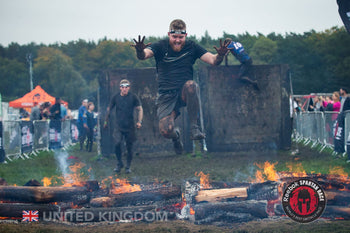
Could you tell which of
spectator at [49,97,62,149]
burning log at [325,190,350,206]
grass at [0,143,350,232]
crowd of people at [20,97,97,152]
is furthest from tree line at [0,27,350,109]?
burning log at [325,190,350,206]

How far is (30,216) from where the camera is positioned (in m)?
5.75

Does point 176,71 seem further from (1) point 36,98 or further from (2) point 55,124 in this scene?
(1) point 36,98

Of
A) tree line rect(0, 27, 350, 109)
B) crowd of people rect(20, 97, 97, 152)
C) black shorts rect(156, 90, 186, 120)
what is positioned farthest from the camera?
crowd of people rect(20, 97, 97, 152)

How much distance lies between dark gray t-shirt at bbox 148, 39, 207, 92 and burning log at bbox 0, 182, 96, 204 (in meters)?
2.33

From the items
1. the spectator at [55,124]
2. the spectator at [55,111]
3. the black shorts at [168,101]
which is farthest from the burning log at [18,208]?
the spectator at [55,111]

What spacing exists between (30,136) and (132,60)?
26.0 ft

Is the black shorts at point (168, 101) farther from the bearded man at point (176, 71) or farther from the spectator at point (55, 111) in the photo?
the spectator at point (55, 111)

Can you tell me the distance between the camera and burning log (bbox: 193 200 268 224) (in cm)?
571

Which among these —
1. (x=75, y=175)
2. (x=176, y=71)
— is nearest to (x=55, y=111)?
(x=75, y=175)

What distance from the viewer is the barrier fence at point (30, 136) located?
12794mm

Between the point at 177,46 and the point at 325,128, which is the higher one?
the point at 177,46

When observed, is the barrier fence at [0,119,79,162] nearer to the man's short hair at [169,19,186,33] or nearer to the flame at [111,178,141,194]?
the flame at [111,178,141,194]

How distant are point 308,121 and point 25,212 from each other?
565 inches

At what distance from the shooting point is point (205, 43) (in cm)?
930
